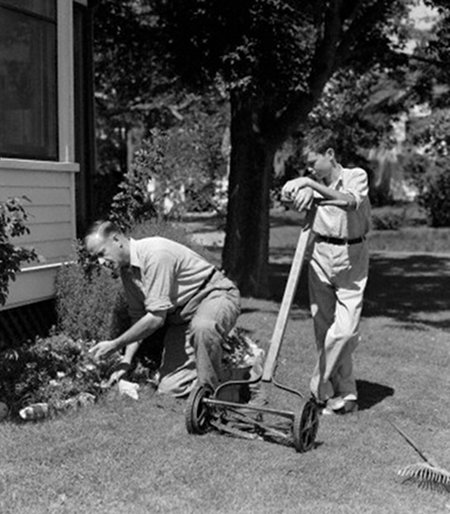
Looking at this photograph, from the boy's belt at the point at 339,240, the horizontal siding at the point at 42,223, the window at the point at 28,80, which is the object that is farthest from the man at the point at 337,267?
the window at the point at 28,80

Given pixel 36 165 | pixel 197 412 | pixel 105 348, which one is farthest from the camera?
pixel 36 165

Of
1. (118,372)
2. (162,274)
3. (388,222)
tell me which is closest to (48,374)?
(118,372)

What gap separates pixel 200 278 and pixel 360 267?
3.53 feet

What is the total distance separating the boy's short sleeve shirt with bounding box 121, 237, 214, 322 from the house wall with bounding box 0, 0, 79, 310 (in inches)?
67.5

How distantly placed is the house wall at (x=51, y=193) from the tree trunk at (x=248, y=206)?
3782 mm

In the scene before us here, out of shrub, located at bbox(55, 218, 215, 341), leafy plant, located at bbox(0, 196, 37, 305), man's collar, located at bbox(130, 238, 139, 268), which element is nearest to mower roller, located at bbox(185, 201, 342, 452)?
man's collar, located at bbox(130, 238, 139, 268)

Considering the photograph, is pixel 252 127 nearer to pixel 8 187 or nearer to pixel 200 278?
pixel 8 187

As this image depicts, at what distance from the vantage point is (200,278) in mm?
6156

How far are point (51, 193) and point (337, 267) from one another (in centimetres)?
323

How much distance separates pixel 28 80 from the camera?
8.21 meters

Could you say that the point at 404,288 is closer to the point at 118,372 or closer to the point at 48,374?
the point at 118,372

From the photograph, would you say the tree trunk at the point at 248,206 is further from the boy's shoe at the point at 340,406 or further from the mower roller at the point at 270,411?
the mower roller at the point at 270,411

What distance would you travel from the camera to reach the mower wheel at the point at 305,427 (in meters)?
5.09

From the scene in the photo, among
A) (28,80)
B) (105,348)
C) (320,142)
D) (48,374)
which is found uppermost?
(28,80)
